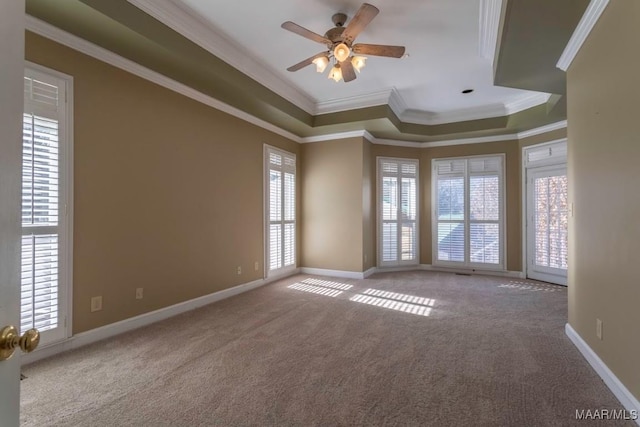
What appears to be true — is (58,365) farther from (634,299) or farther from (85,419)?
(634,299)

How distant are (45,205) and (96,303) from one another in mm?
963

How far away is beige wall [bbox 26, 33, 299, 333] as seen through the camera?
9.02 feet

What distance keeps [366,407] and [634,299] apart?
171cm

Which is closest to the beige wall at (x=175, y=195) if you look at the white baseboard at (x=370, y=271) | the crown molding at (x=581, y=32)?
the white baseboard at (x=370, y=271)

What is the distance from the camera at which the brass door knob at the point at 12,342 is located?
67cm

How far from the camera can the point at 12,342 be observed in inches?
27.1

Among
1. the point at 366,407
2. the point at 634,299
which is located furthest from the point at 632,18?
the point at 366,407

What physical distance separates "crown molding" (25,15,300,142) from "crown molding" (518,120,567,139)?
15.8 ft

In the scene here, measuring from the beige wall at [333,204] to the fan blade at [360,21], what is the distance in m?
2.77

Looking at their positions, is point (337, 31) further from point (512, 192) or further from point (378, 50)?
point (512, 192)

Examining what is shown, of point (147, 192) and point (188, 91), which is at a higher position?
point (188, 91)

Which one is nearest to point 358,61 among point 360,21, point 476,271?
point 360,21

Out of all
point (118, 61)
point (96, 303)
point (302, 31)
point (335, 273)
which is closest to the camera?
point (302, 31)

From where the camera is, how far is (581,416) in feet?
6.02
